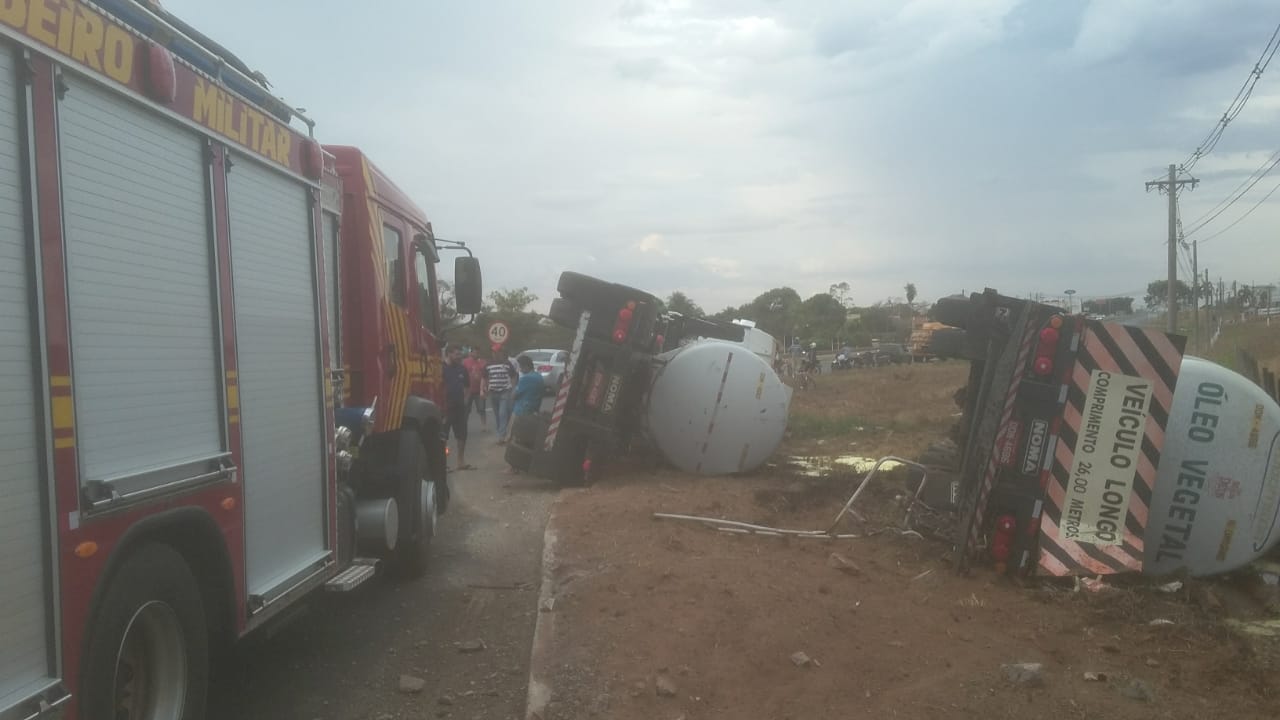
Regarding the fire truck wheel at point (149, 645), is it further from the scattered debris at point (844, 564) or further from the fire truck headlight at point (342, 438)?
the scattered debris at point (844, 564)

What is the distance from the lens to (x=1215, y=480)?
6.74 metres

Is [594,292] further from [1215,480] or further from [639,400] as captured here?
[1215,480]

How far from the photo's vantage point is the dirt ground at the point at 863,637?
4703 mm

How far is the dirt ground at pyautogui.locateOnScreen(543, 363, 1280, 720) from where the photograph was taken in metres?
4.70

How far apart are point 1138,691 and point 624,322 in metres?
7.66

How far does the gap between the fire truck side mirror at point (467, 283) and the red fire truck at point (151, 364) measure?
90.8 inches

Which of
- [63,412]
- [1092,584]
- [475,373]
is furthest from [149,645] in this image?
[475,373]

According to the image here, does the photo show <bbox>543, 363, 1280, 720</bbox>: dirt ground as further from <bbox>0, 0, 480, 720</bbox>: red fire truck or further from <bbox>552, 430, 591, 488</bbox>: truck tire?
<bbox>552, 430, 591, 488</bbox>: truck tire

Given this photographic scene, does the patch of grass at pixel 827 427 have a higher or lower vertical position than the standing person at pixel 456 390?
lower

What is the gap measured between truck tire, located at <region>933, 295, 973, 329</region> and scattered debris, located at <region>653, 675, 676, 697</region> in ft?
11.4

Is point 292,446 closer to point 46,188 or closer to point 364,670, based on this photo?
point 364,670

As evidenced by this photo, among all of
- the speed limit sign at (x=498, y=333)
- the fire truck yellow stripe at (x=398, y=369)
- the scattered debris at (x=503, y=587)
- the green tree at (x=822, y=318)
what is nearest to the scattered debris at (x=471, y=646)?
the scattered debris at (x=503, y=587)

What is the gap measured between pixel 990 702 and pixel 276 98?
4.37 m

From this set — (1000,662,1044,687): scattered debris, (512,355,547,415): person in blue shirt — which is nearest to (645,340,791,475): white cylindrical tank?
(512,355,547,415): person in blue shirt
